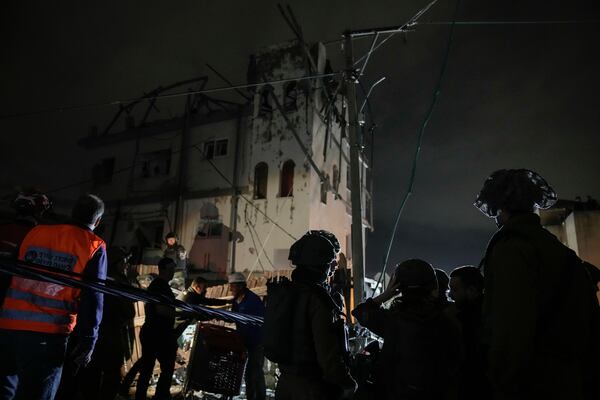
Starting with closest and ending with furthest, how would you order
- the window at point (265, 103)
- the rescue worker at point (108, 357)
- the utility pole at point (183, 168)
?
1. the rescue worker at point (108, 357)
2. the window at point (265, 103)
3. the utility pole at point (183, 168)

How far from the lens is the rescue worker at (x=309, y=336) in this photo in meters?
2.71

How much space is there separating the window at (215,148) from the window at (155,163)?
3.06 metres

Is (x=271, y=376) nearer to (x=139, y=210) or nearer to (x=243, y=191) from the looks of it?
(x=243, y=191)

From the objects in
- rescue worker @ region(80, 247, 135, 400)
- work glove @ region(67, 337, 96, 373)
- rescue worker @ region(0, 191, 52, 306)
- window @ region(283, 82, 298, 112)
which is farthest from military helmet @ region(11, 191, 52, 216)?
window @ region(283, 82, 298, 112)

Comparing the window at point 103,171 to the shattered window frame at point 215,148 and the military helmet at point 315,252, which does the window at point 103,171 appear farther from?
the military helmet at point 315,252

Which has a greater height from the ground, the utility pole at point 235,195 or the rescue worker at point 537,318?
the utility pole at point 235,195

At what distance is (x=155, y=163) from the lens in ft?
77.7

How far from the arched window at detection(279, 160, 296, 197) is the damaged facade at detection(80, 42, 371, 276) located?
0.19 feet

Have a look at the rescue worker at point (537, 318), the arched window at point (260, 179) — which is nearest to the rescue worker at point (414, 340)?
the rescue worker at point (537, 318)

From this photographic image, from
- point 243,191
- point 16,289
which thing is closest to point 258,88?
point 243,191

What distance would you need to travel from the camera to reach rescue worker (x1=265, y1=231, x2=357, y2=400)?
2705 millimetres

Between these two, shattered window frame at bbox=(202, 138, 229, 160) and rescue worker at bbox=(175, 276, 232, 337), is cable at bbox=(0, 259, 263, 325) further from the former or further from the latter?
shattered window frame at bbox=(202, 138, 229, 160)

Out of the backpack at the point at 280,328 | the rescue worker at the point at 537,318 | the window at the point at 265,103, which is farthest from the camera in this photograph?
the window at the point at 265,103

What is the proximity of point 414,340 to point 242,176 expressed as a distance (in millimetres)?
18162
